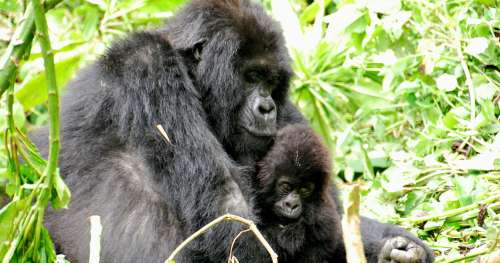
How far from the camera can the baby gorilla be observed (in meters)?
3.78

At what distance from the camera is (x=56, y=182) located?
8.59 ft

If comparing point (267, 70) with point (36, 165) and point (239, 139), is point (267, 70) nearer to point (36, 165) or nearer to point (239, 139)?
point (239, 139)

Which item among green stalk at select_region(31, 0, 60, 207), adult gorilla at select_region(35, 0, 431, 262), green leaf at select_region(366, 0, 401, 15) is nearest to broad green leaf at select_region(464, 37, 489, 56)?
green leaf at select_region(366, 0, 401, 15)

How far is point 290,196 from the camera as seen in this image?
3.86 meters

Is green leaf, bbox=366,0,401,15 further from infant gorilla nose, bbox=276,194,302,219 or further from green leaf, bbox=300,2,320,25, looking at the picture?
infant gorilla nose, bbox=276,194,302,219

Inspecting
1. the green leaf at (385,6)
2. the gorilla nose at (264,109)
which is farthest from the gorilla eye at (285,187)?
the green leaf at (385,6)

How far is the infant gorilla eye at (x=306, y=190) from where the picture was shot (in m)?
3.91

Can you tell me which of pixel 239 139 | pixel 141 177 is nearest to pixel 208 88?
pixel 239 139

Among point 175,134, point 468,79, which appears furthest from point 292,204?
point 468,79

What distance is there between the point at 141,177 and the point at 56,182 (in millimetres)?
1202

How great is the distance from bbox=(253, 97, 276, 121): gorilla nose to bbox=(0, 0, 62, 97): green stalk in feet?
5.21

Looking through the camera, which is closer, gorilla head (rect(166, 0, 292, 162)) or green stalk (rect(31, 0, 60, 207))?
green stalk (rect(31, 0, 60, 207))

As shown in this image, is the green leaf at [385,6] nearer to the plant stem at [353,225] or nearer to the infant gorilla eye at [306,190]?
the infant gorilla eye at [306,190]

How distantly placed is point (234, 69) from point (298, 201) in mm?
716
